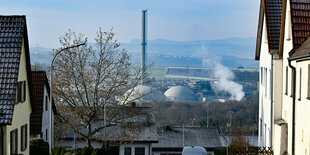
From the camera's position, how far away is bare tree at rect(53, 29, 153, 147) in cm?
3416

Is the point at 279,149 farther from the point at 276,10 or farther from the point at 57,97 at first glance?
the point at 57,97

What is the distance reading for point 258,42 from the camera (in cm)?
2980

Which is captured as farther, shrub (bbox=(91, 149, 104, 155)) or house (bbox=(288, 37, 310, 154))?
shrub (bbox=(91, 149, 104, 155))

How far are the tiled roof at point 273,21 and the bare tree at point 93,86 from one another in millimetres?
11857

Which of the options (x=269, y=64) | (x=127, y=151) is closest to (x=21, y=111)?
(x=269, y=64)

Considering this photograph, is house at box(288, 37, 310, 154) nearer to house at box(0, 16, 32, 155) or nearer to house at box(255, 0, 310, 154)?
house at box(255, 0, 310, 154)

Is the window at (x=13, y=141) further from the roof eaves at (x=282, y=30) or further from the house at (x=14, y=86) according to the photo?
the roof eaves at (x=282, y=30)

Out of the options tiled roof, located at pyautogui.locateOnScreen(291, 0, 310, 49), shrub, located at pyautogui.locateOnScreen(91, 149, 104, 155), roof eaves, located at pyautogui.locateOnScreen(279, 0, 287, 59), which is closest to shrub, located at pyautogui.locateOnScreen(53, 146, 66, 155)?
shrub, located at pyautogui.locateOnScreen(91, 149, 104, 155)

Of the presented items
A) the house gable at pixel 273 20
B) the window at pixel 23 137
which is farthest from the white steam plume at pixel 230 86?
the window at pixel 23 137

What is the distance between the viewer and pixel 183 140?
48750 mm

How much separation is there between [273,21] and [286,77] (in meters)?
5.72

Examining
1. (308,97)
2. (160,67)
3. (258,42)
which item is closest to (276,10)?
(258,42)

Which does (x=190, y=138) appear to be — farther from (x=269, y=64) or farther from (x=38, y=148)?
(x=38, y=148)

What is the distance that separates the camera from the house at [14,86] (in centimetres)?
1811
